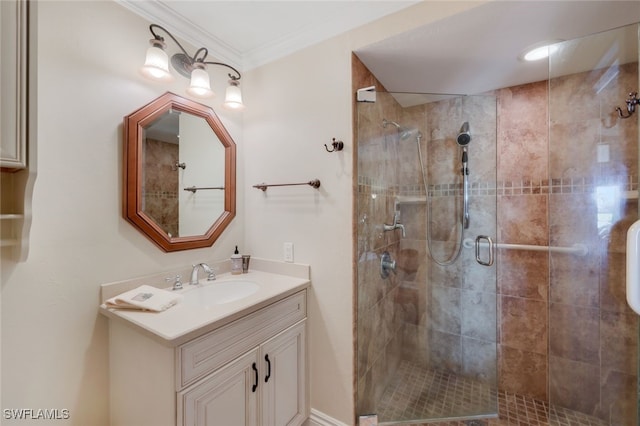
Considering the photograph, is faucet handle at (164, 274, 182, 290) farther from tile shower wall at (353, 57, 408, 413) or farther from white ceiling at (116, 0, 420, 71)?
white ceiling at (116, 0, 420, 71)

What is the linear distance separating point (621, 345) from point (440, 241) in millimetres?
994

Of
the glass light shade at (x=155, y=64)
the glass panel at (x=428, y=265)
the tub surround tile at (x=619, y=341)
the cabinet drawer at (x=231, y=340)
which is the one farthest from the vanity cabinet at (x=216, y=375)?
the tub surround tile at (x=619, y=341)

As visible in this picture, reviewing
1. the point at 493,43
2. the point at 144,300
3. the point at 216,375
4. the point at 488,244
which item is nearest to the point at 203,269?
the point at 144,300

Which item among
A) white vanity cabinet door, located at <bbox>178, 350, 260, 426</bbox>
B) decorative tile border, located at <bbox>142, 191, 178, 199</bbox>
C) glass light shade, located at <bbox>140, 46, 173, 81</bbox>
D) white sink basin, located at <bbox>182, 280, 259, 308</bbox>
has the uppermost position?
glass light shade, located at <bbox>140, 46, 173, 81</bbox>

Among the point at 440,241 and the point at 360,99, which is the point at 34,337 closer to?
the point at 360,99

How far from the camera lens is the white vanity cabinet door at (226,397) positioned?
976mm

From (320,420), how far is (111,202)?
1.69 meters

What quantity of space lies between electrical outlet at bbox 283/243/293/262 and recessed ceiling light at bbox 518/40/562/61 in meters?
1.78

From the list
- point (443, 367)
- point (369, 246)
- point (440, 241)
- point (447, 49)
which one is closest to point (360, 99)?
point (447, 49)

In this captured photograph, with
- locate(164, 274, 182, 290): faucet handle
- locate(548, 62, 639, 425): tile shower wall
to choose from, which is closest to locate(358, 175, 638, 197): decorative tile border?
locate(548, 62, 639, 425): tile shower wall

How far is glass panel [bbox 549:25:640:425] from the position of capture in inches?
49.9

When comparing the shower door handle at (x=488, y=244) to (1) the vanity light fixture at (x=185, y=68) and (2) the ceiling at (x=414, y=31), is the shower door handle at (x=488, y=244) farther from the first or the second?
(1) the vanity light fixture at (x=185, y=68)

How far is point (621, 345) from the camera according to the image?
4.31ft

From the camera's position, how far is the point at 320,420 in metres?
1.54
